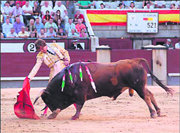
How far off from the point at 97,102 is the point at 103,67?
2227mm

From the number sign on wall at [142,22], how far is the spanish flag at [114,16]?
0.11 metres

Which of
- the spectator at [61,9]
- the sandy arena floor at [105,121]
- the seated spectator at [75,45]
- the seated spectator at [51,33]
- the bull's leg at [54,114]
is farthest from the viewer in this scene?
the spectator at [61,9]

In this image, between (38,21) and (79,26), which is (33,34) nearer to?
(38,21)

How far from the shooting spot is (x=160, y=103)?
908 centimetres

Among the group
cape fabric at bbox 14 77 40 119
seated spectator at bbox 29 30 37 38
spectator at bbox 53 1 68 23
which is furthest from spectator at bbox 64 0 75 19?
cape fabric at bbox 14 77 40 119

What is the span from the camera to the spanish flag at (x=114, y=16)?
15500 mm

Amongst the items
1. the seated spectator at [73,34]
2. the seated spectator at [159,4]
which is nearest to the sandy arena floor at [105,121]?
the seated spectator at [73,34]

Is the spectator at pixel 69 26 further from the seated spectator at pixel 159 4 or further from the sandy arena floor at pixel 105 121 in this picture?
the sandy arena floor at pixel 105 121

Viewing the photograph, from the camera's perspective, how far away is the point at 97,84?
7125 mm

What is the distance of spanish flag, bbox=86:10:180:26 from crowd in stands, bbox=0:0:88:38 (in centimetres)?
83

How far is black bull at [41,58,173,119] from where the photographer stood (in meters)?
7.11

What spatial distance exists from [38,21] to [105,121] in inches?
265

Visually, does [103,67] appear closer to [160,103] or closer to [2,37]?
[160,103]

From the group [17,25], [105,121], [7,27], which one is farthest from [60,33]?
[105,121]
